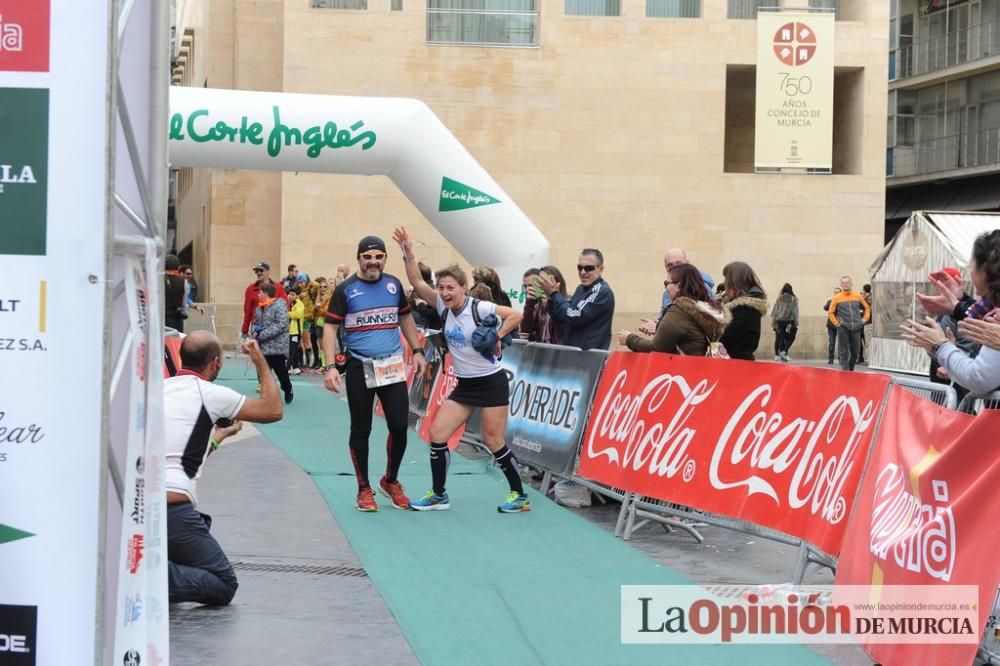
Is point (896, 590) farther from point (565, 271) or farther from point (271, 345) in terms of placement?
point (565, 271)

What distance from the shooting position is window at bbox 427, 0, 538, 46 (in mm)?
29797

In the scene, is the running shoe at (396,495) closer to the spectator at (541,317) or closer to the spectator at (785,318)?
the spectator at (541,317)

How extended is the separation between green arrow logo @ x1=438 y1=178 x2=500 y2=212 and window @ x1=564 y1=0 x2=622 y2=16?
13.5 meters

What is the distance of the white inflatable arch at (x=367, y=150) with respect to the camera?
17.0m

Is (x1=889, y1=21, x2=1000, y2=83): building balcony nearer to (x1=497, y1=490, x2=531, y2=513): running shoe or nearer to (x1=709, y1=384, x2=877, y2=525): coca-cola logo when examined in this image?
(x1=497, y1=490, x2=531, y2=513): running shoe

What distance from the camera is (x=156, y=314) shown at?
3.99 meters

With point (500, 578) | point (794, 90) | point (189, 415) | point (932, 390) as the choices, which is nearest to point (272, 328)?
point (500, 578)

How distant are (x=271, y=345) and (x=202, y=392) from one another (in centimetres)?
1108

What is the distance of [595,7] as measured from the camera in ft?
99.4

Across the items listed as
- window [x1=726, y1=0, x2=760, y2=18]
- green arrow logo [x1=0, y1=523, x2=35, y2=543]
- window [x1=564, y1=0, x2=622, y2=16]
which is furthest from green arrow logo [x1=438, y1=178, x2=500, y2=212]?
window [x1=726, y1=0, x2=760, y2=18]

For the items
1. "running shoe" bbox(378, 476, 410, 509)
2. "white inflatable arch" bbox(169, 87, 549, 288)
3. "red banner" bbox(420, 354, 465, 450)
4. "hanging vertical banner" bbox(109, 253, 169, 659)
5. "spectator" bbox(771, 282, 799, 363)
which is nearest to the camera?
"hanging vertical banner" bbox(109, 253, 169, 659)

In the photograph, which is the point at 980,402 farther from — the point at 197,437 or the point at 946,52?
the point at 946,52

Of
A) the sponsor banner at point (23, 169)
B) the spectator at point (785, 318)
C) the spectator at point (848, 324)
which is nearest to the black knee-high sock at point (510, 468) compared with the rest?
the sponsor banner at point (23, 169)

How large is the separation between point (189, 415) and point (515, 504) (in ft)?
12.6
